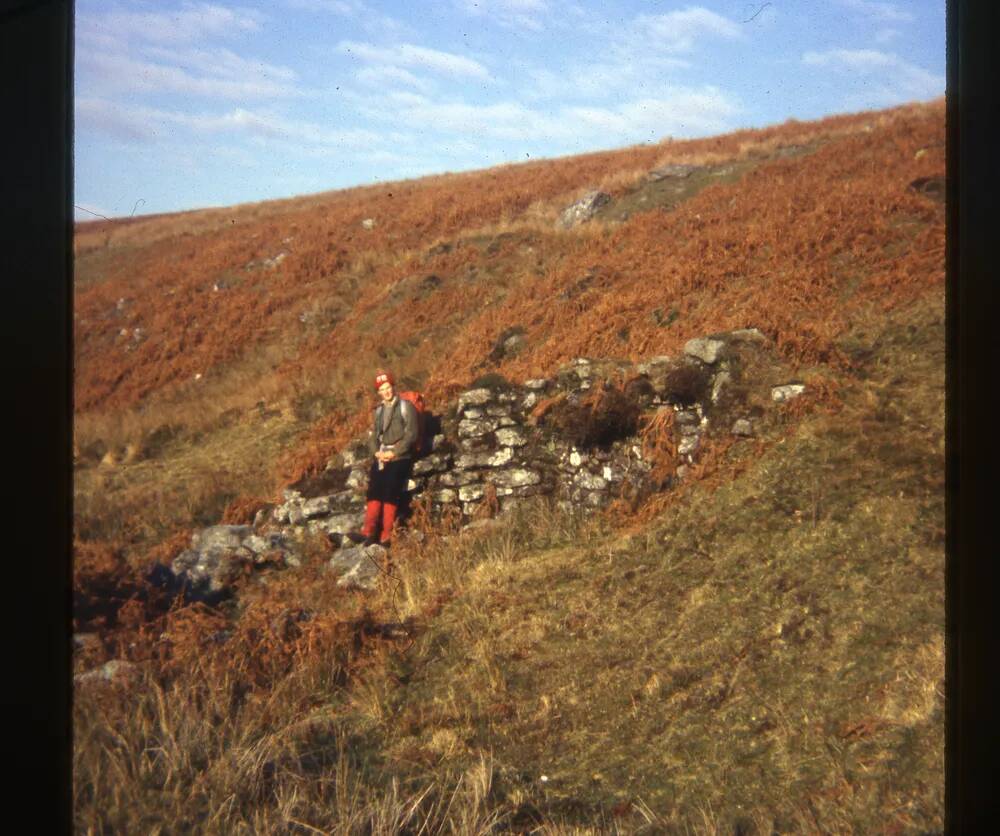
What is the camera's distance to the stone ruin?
7.72 m

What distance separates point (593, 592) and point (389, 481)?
3152mm

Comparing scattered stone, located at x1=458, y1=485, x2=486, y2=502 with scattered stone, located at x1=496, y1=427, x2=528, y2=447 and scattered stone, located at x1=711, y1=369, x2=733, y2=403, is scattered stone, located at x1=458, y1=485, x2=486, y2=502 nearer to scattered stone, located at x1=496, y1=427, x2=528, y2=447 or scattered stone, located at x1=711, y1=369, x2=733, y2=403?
scattered stone, located at x1=496, y1=427, x2=528, y2=447

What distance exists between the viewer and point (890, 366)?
25.0 ft

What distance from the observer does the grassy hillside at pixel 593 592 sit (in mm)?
3785

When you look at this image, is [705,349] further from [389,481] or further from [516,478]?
[389,481]

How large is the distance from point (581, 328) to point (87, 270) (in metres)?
18.8

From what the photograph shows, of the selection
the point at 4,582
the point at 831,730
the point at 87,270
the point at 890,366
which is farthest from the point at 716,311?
the point at 87,270

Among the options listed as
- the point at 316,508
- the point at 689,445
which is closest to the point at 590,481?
the point at 689,445

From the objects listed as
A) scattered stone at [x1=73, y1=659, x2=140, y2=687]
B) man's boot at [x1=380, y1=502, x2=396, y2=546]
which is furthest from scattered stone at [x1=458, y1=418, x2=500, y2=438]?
scattered stone at [x1=73, y1=659, x2=140, y2=687]

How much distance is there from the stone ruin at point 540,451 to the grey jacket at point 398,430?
1.04 ft

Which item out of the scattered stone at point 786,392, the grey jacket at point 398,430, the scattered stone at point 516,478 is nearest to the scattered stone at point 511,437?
the scattered stone at point 516,478

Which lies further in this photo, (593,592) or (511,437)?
(511,437)

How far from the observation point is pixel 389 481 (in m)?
8.55

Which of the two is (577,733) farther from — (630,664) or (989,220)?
(989,220)
